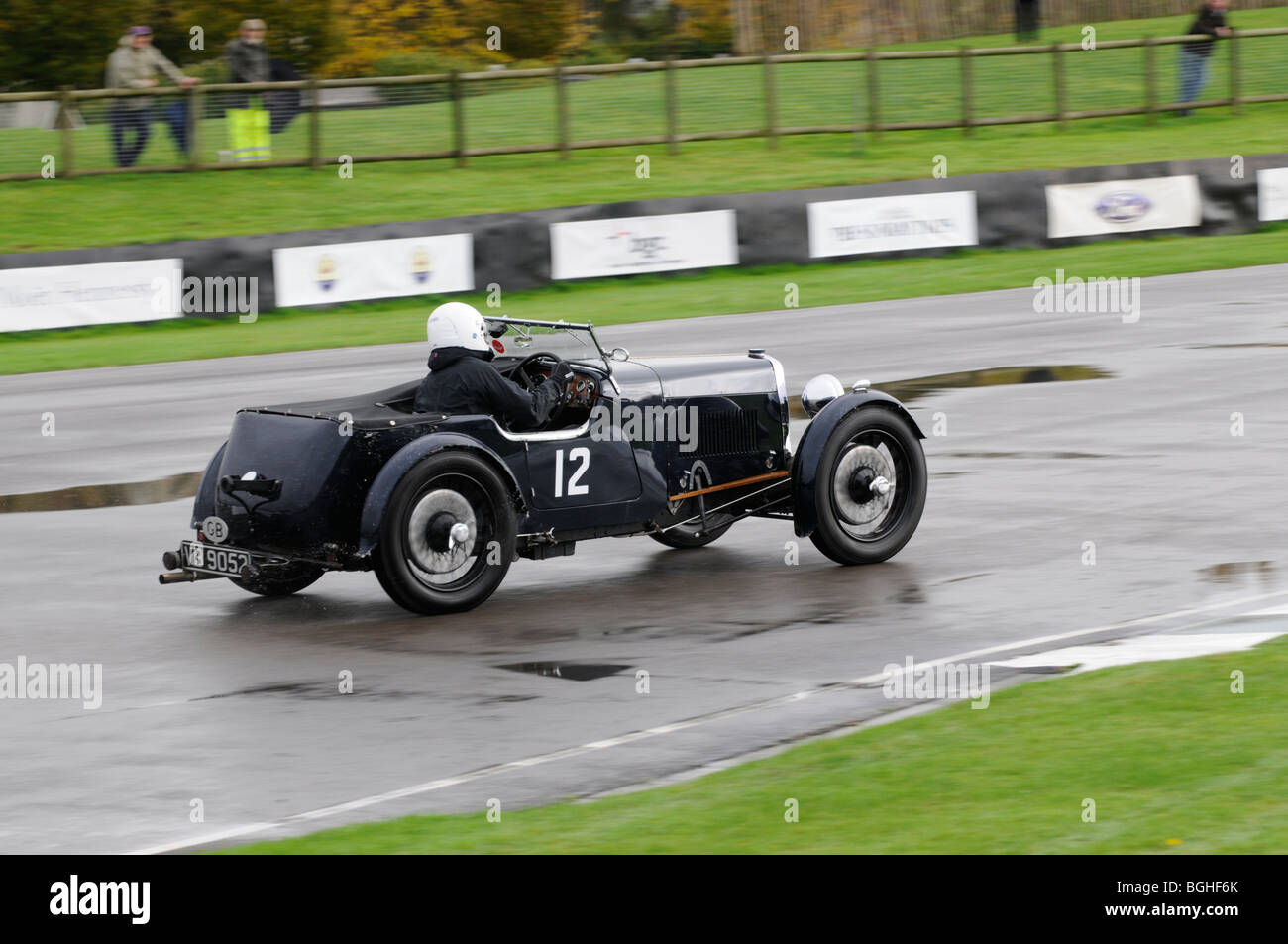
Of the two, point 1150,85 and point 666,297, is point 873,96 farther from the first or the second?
point 666,297

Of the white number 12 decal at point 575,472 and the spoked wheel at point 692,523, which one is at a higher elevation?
the white number 12 decal at point 575,472

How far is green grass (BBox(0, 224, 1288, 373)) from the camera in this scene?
2412cm

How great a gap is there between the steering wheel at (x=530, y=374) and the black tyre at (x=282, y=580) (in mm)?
1450

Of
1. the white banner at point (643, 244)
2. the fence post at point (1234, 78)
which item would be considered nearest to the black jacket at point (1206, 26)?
the fence post at point (1234, 78)

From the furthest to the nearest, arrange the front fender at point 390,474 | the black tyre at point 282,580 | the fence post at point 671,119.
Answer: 1. the fence post at point 671,119
2. the black tyre at point 282,580
3. the front fender at point 390,474

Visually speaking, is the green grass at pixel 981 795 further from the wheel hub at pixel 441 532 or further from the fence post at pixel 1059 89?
the fence post at pixel 1059 89

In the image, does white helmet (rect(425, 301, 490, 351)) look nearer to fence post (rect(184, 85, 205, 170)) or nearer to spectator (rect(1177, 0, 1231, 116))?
fence post (rect(184, 85, 205, 170))

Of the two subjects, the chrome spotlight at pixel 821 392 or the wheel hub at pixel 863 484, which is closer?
the wheel hub at pixel 863 484

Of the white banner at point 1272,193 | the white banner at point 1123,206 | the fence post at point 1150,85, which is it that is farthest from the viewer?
the fence post at point 1150,85

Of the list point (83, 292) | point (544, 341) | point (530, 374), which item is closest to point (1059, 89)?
point (83, 292)

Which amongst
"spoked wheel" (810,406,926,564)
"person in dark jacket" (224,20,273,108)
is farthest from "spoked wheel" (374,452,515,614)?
"person in dark jacket" (224,20,273,108)

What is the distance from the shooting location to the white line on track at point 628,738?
6844mm

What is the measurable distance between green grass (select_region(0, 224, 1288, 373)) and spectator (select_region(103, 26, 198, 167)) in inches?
275
